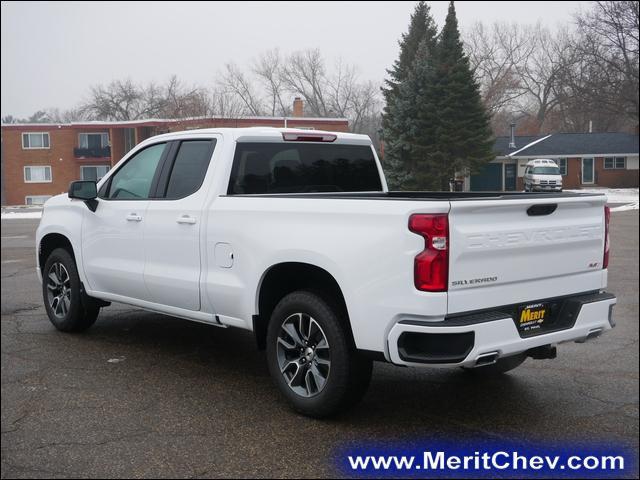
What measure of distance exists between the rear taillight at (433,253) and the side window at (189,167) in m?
2.29

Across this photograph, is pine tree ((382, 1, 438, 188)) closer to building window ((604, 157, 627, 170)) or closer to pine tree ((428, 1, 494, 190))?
pine tree ((428, 1, 494, 190))

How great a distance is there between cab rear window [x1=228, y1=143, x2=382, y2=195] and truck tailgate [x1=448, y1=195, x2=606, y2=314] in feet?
6.98

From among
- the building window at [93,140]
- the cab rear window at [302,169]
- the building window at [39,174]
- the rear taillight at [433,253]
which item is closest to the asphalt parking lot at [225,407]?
the rear taillight at [433,253]

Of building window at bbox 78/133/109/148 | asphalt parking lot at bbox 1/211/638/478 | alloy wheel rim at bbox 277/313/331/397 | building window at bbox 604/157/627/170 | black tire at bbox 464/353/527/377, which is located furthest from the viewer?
building window at bbox 78/133/109/148

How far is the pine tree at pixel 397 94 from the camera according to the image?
679 centimetres

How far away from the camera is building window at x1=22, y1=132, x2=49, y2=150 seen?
69.6ft

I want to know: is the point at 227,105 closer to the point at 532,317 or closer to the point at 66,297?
the point at 66,297

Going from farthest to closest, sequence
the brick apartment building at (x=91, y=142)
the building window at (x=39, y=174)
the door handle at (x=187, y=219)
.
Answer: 1. the building window at (x=39, y=174)
2. the brick apartment building at (x=91, y=142)
3. the door handle at (x=187, y=219)

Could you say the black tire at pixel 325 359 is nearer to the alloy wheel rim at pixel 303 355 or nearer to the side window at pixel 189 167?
the alloy wheel rim at pixel 303 355

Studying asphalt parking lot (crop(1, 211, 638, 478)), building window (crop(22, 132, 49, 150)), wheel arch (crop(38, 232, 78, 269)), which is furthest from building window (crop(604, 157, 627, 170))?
building window (crop(22, 132, 49, 150))

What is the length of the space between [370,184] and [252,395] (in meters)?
2.31

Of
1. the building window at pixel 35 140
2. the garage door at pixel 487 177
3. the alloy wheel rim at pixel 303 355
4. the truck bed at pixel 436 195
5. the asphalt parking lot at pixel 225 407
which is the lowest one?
the asphalt parking lot at pixel 225 407

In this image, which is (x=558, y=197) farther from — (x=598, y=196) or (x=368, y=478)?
(x=368, y=478)

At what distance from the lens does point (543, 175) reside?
22.9ft
